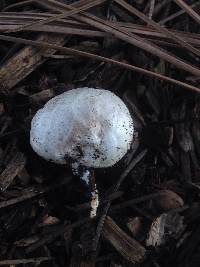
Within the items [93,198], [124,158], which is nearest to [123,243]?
[93,198]

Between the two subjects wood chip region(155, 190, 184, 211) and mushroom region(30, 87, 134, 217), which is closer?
mushroom region(30, 87, 134, 217)

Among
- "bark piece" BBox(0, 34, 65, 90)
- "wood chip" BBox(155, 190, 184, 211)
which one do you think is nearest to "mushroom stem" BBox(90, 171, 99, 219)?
"wood chip" BBox(155, 190, 184, 211)

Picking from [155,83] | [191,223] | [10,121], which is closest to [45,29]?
[10,121]

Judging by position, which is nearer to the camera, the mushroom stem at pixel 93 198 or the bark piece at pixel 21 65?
the mushroom stem at pixel 93 198

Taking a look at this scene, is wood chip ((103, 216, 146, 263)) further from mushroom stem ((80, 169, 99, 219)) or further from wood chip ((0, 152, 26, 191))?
wood chip ((0, 152, 26, 191))

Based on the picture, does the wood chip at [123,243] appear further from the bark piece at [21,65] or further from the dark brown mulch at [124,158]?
the bark piece at [21,65]

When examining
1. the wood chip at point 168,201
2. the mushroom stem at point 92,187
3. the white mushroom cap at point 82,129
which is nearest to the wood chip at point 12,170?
the white mushroom cap at point 82,129

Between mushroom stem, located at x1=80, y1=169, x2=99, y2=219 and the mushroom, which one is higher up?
the mushroom

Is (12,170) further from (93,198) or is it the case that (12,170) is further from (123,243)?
(123,243)

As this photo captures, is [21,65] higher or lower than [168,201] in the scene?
higher
